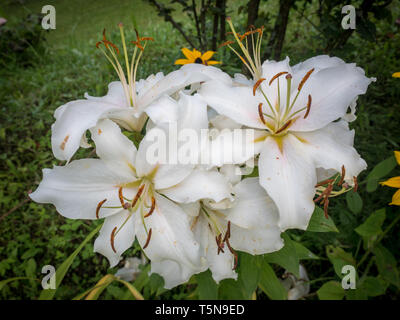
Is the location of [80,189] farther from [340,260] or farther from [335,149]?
[340,260]

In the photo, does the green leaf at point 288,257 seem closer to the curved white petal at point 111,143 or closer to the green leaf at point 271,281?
the green leaf at point 271,281

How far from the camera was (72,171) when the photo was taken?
1.79 ft

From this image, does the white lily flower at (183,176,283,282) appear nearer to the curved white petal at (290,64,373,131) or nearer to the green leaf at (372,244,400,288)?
the curved white petal at (290,64,373,131)

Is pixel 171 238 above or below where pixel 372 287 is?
above

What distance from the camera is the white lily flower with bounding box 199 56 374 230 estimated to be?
51cm

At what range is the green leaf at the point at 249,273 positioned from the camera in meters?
0.68

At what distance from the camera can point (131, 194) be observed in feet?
1.89

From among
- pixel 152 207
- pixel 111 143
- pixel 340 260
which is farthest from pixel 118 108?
pixel 340 260

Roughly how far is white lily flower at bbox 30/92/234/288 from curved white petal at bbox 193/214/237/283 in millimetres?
62

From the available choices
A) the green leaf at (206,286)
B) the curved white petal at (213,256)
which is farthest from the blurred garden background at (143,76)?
the curved white petal at (213,256)

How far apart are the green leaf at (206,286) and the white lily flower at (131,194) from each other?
0.52 feet

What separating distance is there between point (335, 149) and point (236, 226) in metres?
0.22

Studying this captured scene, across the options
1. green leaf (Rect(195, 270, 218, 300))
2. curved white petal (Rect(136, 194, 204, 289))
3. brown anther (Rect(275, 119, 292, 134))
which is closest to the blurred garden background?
green leaf (Rect(195, 270, 218, 300))

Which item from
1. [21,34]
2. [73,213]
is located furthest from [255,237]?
[21,34]
